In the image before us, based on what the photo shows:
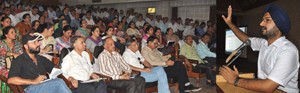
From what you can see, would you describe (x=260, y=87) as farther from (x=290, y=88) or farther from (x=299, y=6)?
(x=299, y=6)

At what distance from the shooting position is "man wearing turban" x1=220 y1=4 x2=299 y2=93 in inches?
57.4

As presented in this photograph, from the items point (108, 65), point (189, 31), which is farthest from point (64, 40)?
point (189, 31)

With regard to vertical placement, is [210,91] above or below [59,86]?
below

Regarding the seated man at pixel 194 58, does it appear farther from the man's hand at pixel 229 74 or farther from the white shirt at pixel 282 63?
the man's hand at pixel 229 74

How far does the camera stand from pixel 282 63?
1.47m

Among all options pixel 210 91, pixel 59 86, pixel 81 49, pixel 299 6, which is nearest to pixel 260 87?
pixel 59 86

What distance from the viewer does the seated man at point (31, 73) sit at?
2562 mm

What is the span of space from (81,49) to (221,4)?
341cm

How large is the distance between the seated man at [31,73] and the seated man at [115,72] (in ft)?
2.26

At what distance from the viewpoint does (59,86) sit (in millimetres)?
2689

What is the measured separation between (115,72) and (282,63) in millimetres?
2247

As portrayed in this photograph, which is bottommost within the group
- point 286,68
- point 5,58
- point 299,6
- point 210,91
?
point 210,91

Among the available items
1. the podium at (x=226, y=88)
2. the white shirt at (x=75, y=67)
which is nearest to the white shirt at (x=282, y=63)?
the podium at (x=226, y=88)

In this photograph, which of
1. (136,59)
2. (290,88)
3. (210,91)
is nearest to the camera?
(290,88)
